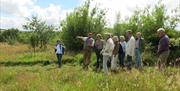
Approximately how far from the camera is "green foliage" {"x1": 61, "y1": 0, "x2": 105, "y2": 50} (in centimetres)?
3623

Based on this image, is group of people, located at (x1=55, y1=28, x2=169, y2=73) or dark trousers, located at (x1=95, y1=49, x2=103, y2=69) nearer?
group of people, located at (x1=55, y1=28, x2=169, y2=73)

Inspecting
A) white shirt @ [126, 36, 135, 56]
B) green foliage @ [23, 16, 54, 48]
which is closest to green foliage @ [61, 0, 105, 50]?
green foliage @ [23, 16, 54, 48]

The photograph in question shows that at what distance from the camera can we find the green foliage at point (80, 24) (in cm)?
3623

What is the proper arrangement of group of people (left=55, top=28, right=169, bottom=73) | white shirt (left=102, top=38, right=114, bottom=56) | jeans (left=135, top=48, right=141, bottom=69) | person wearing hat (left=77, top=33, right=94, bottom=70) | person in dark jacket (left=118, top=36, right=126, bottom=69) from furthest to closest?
person wearing hat (left=77, top=33, right=94, bottom=70)
person in dark jacket (left=118, top=36, right=126, bottom=69)
jeans (left=135, top=48, right=141, bottom=69)
white shirt (left=102, top=38, right=114, bottom=56)
group of people (left=55, top=28, right=169, bottom=73)

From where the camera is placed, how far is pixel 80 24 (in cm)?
3659

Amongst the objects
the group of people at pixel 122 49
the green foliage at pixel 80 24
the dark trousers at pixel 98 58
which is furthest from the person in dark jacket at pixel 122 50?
the green foliage at pixel 80 24

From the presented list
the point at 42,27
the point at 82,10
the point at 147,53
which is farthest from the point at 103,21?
the point at 147,53

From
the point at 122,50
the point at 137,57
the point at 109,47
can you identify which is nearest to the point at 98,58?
the point at 122,50

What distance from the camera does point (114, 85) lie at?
9562 mm

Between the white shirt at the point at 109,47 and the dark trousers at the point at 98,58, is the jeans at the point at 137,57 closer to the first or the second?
the white shirt at the point at 109,47

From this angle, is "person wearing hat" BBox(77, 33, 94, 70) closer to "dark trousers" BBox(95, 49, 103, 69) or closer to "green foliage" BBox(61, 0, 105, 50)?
"dark trousers" BBox(95, 49, 103, 69)

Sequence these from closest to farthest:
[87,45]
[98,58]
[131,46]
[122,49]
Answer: [131,46], [122,49], [87,45], [98,58]

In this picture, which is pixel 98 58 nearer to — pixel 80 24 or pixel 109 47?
pixel 109 47

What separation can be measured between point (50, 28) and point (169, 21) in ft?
52.8
